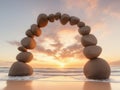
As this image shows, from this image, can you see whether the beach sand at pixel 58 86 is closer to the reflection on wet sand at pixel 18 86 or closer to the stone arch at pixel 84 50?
the reflection on wet sand at pixel 18 86

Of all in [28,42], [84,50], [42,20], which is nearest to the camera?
[84,50]

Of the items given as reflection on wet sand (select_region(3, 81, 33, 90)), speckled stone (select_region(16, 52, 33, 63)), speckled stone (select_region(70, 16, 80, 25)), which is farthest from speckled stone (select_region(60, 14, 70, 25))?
reflection on wet sand (select_region(3, 81, 33, 90))

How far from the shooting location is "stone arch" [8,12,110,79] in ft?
21.5

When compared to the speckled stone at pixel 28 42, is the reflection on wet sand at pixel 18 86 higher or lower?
lower

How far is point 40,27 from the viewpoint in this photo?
8.29 m

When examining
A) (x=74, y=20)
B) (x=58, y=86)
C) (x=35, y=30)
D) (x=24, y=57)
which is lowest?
(x=58, y=86)

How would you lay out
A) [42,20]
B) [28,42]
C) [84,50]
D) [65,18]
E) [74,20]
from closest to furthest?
[84,50], [74,20], [65,18], [28,42], [42,20]

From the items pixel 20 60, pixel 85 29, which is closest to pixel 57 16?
pixel 85 29

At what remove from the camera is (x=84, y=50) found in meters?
6.92

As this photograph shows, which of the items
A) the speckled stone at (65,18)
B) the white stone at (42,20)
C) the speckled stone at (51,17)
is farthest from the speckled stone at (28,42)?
the speckled stone at (65,18)

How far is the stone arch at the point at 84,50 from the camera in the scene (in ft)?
21.5

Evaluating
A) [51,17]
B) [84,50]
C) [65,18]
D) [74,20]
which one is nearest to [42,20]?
[51,17]

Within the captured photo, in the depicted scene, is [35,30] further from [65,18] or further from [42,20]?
[65,18]

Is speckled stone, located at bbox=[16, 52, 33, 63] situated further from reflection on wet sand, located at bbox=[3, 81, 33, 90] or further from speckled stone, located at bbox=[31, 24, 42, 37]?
reflection on wet sand, located at bbox=[3, 81, 33, 90]
